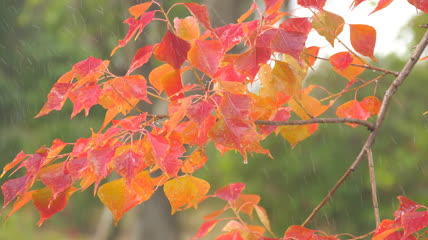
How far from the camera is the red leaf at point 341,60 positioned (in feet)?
3.30

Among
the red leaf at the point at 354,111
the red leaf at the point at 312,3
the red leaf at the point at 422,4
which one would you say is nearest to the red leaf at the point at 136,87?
the red leaf at the point at 312,3

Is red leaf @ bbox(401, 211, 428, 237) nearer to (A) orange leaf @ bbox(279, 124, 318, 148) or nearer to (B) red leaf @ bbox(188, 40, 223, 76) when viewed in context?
(B) red leaf @ bbox(188, 40, 223, 76)

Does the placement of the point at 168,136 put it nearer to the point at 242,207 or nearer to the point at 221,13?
the point at 242,207

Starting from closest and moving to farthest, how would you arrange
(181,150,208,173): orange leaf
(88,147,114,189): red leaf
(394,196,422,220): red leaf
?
1. (88,147,114,189): red leaf
2. (394,196,422,220): red leaf
3. (181,150,208,173): orange leaf

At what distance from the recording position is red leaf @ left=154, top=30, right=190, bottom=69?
2.25ft

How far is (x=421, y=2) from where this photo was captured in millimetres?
701

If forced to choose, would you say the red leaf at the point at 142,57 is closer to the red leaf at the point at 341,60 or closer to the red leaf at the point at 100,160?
the red leaf at the point at 100,160

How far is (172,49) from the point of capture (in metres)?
0.69

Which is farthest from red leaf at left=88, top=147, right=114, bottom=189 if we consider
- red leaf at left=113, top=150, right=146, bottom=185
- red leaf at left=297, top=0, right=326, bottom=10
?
red leaf at left=297, top=0, right=326, bottom=10

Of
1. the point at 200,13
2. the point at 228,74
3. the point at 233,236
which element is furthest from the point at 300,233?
the point at 200,13

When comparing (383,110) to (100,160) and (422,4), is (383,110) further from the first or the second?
(100,160)

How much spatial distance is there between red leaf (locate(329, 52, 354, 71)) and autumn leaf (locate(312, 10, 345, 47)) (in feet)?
0.66

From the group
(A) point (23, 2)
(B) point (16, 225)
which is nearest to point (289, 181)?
(B) point (16, 225)

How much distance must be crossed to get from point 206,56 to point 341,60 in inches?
16.2
